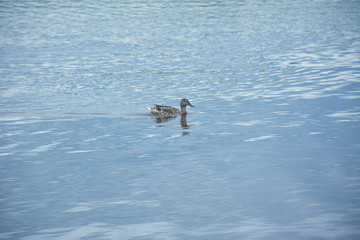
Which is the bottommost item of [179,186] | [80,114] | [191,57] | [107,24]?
[179,186]

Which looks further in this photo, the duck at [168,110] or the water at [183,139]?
the duck at [168,110]

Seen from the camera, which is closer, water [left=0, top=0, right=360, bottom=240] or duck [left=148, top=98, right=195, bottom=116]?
water [left=0, top=0, right=360, bottom=240]

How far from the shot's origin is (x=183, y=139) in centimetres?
1536

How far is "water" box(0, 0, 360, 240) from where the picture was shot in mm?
10055

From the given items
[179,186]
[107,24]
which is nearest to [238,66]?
[179,186]

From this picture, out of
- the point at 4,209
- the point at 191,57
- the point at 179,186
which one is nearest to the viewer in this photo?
the point at 4,209

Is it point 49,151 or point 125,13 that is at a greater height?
point 125,13

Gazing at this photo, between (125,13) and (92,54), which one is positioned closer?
(92,54)

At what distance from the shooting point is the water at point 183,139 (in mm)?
10055

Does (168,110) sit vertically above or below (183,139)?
above

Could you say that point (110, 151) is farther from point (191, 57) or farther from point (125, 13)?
point (125, 13)

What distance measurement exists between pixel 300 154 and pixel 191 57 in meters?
17.5

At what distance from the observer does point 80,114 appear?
18.9 m

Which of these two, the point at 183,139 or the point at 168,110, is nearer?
the point at 183,139
